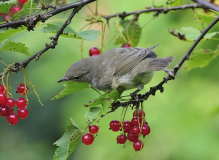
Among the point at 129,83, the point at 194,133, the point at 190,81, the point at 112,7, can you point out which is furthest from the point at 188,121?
the point at 112,7

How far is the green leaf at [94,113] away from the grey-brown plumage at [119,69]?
100 cm

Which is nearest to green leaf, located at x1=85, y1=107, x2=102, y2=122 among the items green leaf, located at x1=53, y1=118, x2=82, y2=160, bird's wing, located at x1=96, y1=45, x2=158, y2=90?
green leaf, located at x1=53, y1=118, x2=82, y2=160

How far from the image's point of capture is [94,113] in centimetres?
183

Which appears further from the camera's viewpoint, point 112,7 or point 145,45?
point 112,7

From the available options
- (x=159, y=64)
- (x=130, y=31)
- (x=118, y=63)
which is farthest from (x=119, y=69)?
(x=159, y=64)

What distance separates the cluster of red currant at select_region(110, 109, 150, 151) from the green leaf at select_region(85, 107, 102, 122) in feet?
0.96

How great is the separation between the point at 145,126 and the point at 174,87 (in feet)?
5.15

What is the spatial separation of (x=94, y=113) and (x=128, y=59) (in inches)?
51.1

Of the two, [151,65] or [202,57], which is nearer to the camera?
[202,57]

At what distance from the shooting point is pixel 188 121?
3.22m

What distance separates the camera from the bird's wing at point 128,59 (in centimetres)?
296

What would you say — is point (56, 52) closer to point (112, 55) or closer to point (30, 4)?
point (112, 55)

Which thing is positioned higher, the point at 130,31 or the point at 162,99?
the point at 130,31

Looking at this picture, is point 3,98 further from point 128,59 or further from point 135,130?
point 128,59
